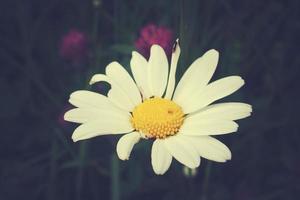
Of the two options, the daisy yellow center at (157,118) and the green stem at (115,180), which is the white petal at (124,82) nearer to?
the daisy yellow center at (157,118)

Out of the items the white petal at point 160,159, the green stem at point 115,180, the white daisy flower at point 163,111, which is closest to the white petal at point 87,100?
the white daisy flower at point 163,111

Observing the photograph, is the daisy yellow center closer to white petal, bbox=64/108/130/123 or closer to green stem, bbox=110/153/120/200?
white petal, bbox=64/108/130/123

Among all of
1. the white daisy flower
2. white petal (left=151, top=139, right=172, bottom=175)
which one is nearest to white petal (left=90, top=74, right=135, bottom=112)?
the white daisy flower

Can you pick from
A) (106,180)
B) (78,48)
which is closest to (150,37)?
(78,48)

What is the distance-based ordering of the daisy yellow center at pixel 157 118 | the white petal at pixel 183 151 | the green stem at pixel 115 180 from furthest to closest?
the green stem at pixel 115 180, the daisy yellow center at pixel 157 118, the white petal at pixel 183 151

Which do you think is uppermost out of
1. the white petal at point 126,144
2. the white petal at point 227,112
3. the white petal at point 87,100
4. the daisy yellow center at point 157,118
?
the white petal at point 87,100

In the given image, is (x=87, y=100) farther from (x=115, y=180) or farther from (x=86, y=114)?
(x=115, y=180)
